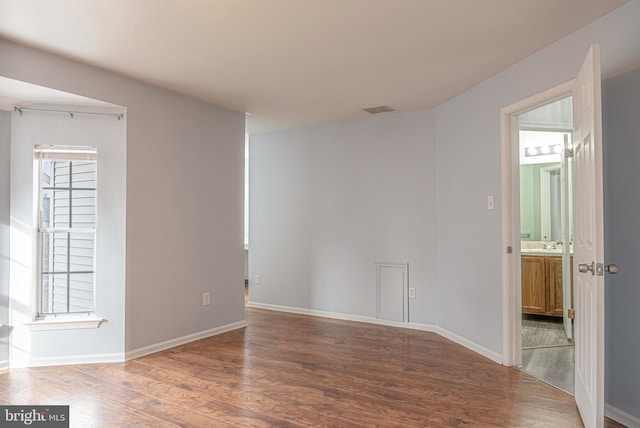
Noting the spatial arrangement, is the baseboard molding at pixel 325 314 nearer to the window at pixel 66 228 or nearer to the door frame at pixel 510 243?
the door frame at pixel 510 243

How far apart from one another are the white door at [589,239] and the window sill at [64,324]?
3.42 meters

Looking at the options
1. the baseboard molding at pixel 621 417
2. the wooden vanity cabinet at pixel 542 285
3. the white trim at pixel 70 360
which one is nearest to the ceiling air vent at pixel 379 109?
the wooden vanity cabinet at pixel 542 285

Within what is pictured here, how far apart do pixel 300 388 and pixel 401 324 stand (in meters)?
2.00

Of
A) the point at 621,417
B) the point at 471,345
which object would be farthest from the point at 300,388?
the point at 621,417

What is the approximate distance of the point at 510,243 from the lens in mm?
3381

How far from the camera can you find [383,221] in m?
4.73

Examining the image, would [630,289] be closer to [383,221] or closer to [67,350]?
[383,221]

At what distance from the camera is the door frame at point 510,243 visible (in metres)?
3.32

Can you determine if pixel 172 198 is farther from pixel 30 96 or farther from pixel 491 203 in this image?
pixel 491 203

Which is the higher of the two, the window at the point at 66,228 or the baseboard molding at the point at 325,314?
the window at the point at 66,228

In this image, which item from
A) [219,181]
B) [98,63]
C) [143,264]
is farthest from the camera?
[219,181]

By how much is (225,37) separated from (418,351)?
2962 mm

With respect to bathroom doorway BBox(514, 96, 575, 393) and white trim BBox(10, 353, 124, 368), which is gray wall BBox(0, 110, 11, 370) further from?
bathroom doorway BBox(514, 96, 575, 393)

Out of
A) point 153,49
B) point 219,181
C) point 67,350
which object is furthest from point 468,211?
point 67,350
